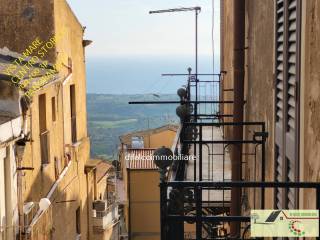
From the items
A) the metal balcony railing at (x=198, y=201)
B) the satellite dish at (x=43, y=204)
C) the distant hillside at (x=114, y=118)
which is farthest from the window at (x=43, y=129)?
the distant hillside at (x=114, y=118)

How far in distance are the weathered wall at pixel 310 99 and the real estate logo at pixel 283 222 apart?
1.31 feet

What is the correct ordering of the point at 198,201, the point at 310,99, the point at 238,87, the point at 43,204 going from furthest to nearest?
the point at 43,204 → the point at 238,87 → the point at 310,99 → the point at 198,201

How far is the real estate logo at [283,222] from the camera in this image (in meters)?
3.43

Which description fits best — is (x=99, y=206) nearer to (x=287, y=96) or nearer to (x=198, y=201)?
(x=287, y=96)

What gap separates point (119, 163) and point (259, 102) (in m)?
31.4

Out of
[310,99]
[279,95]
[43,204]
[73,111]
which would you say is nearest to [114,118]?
[73,111]

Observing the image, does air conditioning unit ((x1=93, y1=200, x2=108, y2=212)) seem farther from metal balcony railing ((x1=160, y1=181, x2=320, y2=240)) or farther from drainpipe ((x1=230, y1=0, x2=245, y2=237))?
metal balcony railing ((x1=160, y1=181, x2=320, y2=240))

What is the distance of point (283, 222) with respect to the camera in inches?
135

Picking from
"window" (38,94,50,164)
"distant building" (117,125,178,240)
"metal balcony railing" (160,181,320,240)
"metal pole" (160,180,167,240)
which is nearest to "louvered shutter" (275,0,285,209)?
"metal balcony railing" (160,181,320,240)

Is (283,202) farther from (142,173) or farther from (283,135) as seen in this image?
(142,173)

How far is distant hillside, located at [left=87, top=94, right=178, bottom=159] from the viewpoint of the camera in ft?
262

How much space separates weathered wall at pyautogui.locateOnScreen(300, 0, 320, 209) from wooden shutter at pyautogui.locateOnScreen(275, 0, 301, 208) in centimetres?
25

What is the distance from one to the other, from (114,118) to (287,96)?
97524 mm

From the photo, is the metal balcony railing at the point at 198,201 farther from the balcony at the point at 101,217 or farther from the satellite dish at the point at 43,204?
the balcony at the point at 101,217
